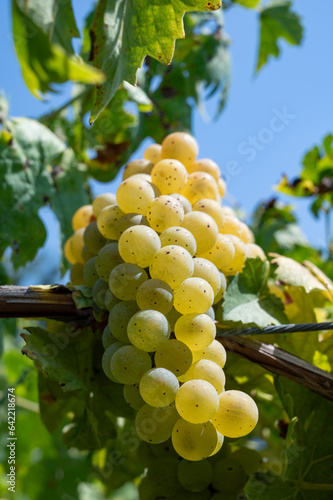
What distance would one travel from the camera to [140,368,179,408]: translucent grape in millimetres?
583

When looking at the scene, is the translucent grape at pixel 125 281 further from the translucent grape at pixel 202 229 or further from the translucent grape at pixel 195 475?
the translucent grape at pixel 195 475

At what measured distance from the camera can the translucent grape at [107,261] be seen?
0.73 metres

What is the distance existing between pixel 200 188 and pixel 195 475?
1.52ft

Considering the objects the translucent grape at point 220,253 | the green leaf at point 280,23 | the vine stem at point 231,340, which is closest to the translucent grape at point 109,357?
the vine stem at point 231,340

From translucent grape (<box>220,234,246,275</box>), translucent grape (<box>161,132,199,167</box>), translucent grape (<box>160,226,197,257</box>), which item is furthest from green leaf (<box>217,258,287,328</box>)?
translucent grape (<box>161,132,199,167</box>)

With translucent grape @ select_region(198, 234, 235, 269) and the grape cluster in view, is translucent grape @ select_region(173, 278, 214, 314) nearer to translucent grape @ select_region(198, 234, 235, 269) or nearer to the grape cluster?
translucent grape @ select_region(198, 234, 235, 269)

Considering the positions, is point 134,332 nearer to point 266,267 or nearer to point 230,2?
point 266,267

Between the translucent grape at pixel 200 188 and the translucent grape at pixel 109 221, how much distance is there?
129 mm

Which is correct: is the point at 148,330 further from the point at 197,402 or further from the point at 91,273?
the point at 91,273

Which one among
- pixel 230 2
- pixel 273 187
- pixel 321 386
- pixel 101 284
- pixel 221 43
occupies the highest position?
pixel 230 2

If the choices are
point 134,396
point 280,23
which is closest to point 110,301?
point 134,396

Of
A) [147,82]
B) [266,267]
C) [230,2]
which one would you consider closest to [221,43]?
[230,2]

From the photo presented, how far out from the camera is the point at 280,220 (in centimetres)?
194

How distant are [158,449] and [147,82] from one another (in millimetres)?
1170
